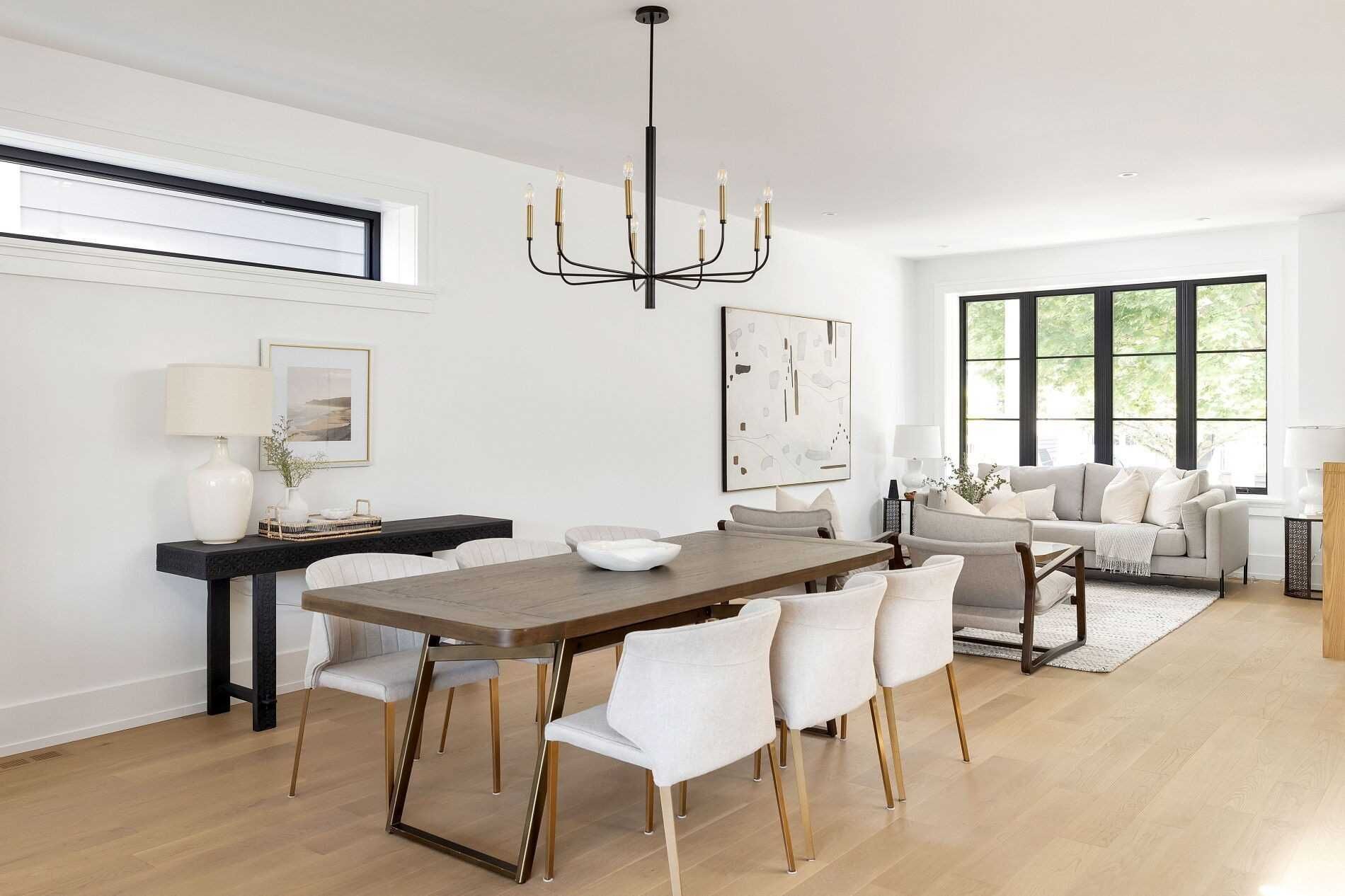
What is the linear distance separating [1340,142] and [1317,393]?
2512 mm

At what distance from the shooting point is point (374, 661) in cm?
351

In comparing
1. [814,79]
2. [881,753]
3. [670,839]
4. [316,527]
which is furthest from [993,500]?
[670,839]

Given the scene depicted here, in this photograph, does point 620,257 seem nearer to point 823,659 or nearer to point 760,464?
point 760,464

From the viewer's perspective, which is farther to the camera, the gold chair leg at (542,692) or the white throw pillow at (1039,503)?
the white throw pillow at (1039,503)

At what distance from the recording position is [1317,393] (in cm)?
738

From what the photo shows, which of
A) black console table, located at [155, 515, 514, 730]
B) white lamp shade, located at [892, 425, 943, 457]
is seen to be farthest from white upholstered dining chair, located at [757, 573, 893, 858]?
white lamp shade, located at [892, 425, 943, 457]

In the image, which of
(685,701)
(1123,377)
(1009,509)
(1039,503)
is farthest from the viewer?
(1123,377)

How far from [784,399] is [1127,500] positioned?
270 centimetres

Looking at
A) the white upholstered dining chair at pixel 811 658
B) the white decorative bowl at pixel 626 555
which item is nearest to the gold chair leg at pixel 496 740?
the white decorative bowl at pixel 626 555

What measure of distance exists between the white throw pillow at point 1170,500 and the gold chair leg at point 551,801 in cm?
613

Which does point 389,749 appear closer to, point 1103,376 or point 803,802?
point 803,802

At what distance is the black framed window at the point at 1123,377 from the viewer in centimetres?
819

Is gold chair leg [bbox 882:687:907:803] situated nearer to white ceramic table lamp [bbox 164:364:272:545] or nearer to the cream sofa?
white ceramic table lamp [bbox 164:364:272:545]

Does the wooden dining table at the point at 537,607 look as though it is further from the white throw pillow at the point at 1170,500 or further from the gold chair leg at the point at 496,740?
the white throw pillow at the point at 1170,500
